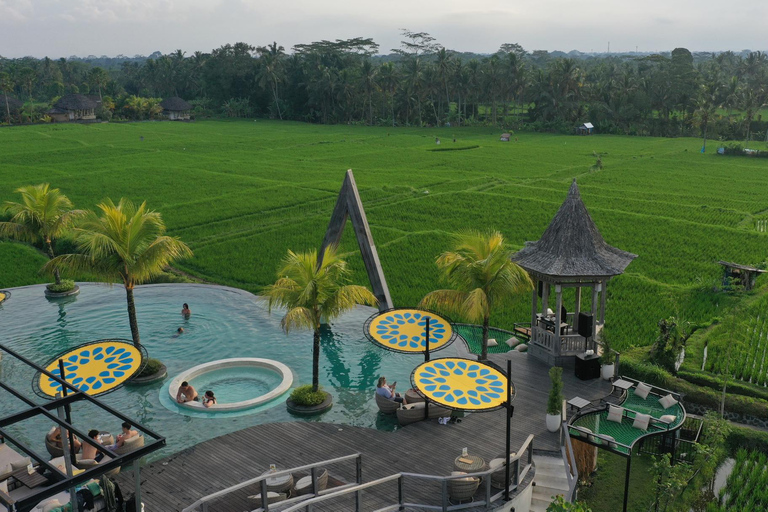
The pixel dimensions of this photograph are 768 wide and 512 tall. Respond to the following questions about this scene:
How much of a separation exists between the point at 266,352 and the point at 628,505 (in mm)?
14360

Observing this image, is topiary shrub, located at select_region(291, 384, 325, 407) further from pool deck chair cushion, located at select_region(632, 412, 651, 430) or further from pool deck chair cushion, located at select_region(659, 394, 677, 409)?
pool deck chair cushion, located at select_region(659, 394, 677, 409)

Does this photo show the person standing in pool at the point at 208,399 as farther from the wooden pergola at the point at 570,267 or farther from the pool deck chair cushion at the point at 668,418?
the pool deck chair cushion at the point at 668,418

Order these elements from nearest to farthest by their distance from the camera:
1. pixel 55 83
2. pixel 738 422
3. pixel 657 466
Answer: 1. pixel 657 466
2. pixel 738 422
3. pixel 55 83

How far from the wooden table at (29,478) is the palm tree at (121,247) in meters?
9.19

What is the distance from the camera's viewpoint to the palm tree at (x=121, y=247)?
21625 millimetres

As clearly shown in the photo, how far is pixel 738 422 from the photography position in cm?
2153

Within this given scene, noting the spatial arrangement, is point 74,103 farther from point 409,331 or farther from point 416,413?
point 416,413

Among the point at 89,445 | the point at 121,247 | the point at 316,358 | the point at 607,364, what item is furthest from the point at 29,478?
the point at 607,364

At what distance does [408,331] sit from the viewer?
2245cm

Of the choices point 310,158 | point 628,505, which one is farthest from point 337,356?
point 310,158

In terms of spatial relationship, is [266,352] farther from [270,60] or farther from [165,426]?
[270,60]

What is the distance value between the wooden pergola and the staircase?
5608 millimetres

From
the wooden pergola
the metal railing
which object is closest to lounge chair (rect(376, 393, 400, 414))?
the metal railing

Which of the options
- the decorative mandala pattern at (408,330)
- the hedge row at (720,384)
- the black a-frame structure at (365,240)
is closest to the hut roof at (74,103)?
the black a-frame structure at (365,240)
